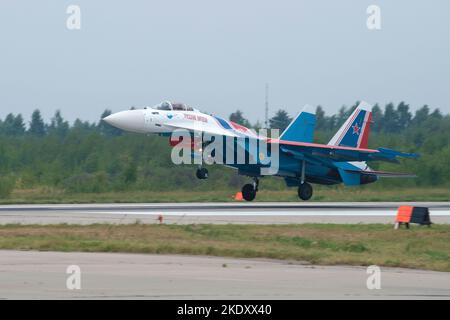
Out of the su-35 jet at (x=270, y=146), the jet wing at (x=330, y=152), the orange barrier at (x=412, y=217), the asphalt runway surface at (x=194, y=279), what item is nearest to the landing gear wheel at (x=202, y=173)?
the su-35 jet at (x=270, y=146)

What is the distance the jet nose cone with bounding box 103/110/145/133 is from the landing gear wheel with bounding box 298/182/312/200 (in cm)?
663

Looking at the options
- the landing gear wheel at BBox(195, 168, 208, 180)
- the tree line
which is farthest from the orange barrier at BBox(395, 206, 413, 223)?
the tree line

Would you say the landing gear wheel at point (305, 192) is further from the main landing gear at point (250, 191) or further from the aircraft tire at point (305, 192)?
the main landing gear at point (250, 191)

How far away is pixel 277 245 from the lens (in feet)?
63.0

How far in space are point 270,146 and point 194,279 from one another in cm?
2096

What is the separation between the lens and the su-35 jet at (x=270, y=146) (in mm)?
33594

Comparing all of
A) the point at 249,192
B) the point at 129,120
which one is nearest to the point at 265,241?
the point at 129,120

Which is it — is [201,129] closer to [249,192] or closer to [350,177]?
[249,192]

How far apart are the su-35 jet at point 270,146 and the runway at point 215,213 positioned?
1584 millimetres

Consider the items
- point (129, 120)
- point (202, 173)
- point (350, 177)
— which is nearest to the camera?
point (202, 173)

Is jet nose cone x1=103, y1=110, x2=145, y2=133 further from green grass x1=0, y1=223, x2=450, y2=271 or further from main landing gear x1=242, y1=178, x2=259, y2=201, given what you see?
green grass x1=0, y1=223, x2=450, y2=271

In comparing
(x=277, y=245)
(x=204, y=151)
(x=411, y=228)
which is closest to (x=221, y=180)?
(x=204, y=151)

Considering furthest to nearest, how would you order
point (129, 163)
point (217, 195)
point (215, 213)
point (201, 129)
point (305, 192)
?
1. point (129, 163)
2. point (217, 195)
3. point (305, 192)
4. point (201, 129)
5. point (215, 213)

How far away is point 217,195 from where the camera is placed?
39.3 m
